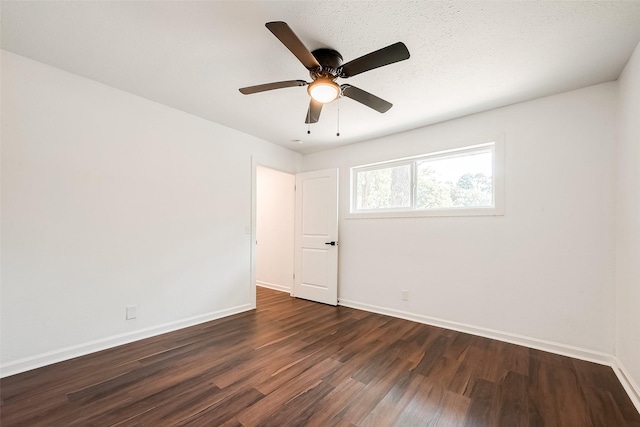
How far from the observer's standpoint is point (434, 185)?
134 inches

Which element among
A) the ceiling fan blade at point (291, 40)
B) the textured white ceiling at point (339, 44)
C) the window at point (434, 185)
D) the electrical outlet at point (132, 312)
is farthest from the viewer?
the window at point (434, 185)

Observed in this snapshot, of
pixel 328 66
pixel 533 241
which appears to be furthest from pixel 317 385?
pixel 533 241

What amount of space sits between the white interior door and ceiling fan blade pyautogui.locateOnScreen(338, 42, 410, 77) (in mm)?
2350

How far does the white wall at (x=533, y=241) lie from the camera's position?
2389mm

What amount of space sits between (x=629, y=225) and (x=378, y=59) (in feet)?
7.38

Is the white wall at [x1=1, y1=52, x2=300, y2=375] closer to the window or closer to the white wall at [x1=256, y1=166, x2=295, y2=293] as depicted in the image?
the white wall at [x1=256, y1=166, x2=295, y2=293]

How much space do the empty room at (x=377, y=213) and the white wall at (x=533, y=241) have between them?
0.06 feet

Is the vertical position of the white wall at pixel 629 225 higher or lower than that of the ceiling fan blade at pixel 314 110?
lower

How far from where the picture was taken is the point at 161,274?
290cm

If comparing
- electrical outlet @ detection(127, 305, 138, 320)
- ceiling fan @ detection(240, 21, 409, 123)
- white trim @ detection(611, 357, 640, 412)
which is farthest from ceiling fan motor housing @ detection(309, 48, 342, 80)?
white trim @ detection(611, 357, 640, 412)

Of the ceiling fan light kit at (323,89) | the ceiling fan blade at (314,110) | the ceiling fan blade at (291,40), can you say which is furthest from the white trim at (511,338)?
the ceiling fan blade at (291,40)

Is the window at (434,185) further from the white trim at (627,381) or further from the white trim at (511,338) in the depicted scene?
the white trim at (627,381)

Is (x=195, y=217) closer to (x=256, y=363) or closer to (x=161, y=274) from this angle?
(x=161, y=274)

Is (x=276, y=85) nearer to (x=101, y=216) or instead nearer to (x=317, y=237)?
(x=101, y=216)
